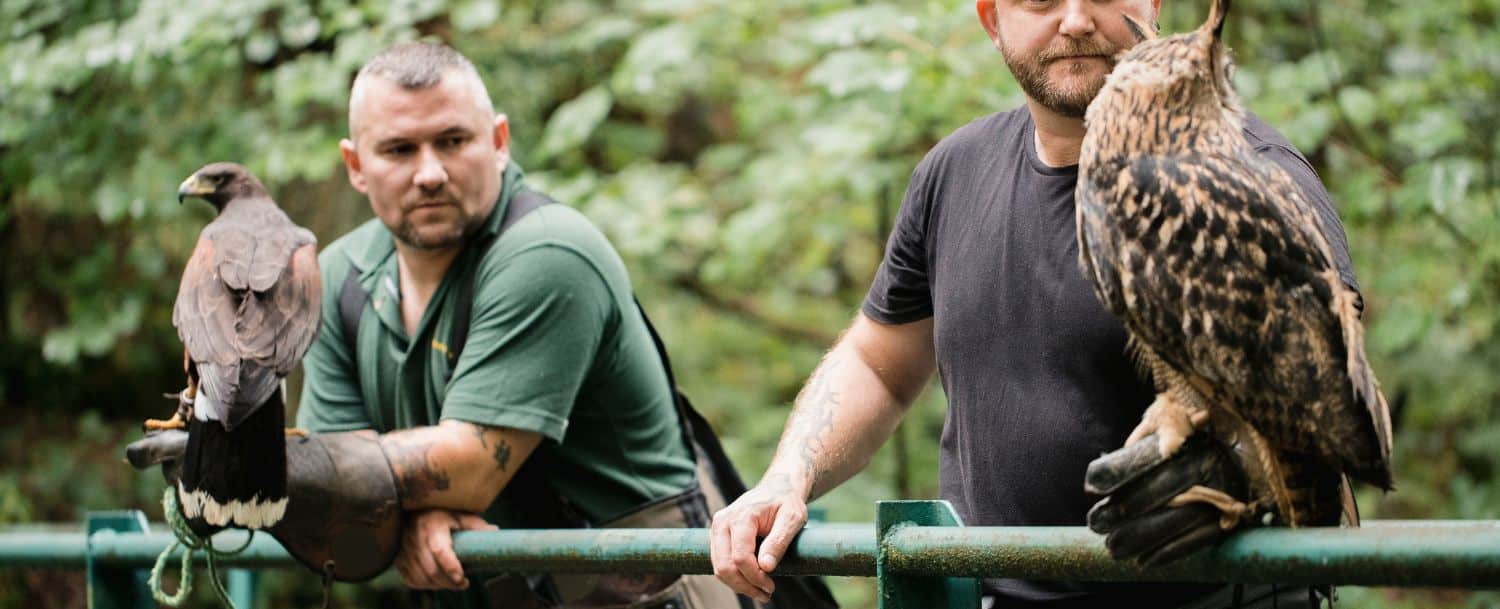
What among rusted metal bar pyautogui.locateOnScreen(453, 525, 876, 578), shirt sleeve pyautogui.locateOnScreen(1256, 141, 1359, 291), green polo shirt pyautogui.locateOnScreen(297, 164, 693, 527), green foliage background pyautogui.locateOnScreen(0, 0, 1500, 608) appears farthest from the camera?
green foliage background pyautogui.locateOnScreen(0, 0, 1500, 608)

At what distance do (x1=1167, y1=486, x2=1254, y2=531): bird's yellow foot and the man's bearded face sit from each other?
80cm

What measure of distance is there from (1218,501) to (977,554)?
0.34m

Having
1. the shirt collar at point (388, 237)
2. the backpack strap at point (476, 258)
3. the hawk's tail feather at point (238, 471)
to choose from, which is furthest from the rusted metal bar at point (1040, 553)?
the shirt collar at point (388, 237)

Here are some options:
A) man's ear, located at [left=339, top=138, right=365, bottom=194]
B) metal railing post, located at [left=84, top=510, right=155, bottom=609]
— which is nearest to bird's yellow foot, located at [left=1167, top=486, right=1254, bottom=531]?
man's ear, located at [left=339, top=138, right=365, bottom=194]

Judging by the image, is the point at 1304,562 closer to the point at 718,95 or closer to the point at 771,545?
the point at 771,545

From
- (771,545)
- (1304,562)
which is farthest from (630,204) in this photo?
(1304,562)

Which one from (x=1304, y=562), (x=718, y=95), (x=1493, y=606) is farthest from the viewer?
(x=718, y=95)

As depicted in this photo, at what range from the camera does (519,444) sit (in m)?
3.16

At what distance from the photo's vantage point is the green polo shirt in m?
3.17

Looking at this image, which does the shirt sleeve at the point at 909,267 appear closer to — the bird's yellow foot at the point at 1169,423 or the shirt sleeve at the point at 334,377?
the bird's yellow foot at the point at 1169,423

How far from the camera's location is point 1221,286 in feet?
5.82

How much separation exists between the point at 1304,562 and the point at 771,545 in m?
0.85

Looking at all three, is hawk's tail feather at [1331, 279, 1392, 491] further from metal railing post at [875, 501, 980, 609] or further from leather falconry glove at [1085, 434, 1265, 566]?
metal railing post at [875, 501, 980, 609]

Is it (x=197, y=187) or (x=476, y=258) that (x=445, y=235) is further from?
(x=197, y=187)
